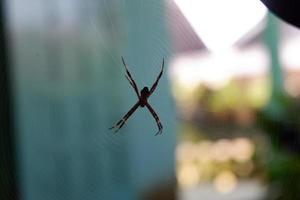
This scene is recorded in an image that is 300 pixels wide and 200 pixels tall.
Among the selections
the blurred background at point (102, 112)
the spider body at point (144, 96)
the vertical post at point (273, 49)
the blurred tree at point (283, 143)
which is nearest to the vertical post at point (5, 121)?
the blurred background at point (102, 112)

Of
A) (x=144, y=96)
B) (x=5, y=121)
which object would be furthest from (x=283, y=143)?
(x=144, y=96)

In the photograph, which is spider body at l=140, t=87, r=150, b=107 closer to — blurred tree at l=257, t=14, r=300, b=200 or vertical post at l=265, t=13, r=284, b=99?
blurred tree at l=257, t=14, r=300, b=200

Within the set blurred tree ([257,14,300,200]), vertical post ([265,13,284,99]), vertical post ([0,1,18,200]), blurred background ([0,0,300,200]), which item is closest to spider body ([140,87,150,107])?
blurred background ([0,0,300,200])

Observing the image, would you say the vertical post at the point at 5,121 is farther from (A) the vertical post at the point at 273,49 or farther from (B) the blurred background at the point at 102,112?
(A) the vertical post at the point at 273,49

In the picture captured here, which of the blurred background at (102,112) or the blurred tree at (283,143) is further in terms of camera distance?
the blurred tree at (283,143)

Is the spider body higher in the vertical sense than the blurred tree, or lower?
higher

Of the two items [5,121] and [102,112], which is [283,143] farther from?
[5,121]

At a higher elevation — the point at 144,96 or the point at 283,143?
the point at 144,96

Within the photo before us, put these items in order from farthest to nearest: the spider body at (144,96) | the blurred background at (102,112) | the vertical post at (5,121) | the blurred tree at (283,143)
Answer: the blurred tree at (283,143)
the blurred background at (102,112)
the vertical post at (5,121)
the spider body at (144,96)

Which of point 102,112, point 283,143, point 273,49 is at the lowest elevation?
point 283,143
